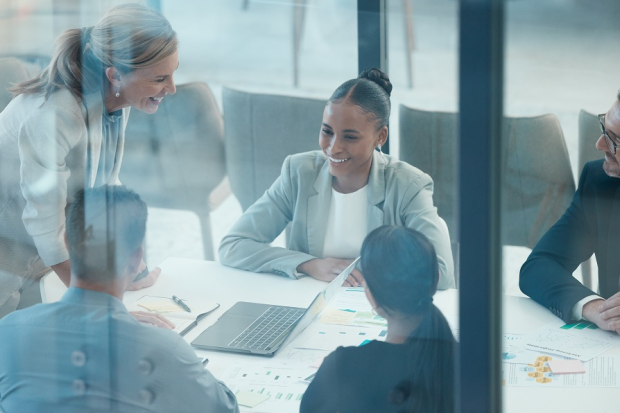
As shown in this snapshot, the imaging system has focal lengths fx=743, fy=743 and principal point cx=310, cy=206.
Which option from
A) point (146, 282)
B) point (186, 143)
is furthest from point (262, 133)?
point (146, 282)

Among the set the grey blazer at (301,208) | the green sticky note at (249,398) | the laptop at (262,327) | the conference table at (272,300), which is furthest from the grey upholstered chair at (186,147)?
the green sticky note at (249,398)

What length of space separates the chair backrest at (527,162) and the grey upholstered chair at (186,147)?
27.2 inches

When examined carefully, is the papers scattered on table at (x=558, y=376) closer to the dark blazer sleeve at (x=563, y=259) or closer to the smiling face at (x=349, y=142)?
the dark blazer sleeve at (x=563, y=259)

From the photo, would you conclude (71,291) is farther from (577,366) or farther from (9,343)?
(577,366)

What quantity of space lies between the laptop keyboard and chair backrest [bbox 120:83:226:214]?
0.73 meters

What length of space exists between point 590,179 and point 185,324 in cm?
108

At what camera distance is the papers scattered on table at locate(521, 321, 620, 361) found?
1.45 m

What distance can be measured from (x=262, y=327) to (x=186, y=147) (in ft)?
3.96

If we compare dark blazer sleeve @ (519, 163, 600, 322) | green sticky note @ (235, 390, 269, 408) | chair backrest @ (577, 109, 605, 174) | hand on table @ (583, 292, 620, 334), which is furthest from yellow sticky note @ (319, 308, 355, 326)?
chair backrest @ (577, 109, 605, 174)

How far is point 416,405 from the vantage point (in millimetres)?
1228

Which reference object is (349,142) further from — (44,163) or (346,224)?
(44,163)

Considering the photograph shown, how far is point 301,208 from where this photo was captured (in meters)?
1.98

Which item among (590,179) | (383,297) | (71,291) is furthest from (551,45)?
(71,291)

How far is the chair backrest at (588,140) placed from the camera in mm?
2172
